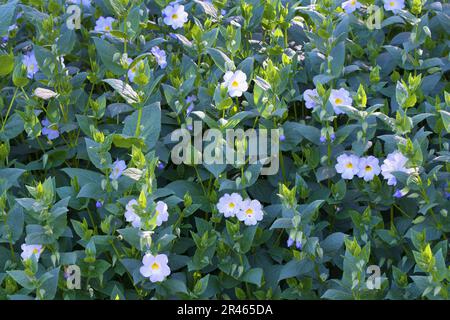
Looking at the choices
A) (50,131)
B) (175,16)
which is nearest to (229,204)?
(50,131)

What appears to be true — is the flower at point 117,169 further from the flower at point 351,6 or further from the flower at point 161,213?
the flower at point 351,6

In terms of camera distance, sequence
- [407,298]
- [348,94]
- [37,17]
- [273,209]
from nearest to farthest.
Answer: [407,298], [273,209], [348,94], [37,17]

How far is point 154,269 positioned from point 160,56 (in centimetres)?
97

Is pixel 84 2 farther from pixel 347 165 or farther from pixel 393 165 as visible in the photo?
pixel 393 165

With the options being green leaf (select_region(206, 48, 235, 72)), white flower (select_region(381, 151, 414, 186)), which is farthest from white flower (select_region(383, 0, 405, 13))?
white flower (select_region(381, 151, 414, 186))

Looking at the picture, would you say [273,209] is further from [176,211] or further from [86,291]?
[86,291]

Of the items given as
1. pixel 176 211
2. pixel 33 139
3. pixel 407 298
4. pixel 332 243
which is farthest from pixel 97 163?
pixel 407 298

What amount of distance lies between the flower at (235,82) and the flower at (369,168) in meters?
0.48

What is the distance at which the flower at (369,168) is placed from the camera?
2.89 m

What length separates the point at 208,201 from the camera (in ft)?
9.60

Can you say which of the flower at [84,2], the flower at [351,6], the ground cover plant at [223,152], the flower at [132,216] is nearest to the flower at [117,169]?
the ground cover plant at [223,152]

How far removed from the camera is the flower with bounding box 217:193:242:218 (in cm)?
280

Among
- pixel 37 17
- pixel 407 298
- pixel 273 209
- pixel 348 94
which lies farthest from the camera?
pixel 37 17

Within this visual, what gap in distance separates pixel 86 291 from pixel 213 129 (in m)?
0.68
